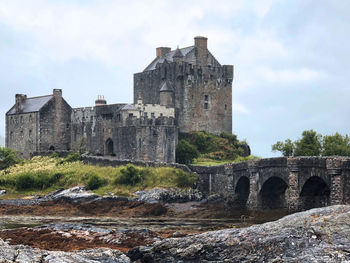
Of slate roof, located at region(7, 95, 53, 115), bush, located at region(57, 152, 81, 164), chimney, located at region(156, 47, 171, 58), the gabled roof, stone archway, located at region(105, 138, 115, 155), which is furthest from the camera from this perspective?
chimney, located at region(156, 47, 171, 58)

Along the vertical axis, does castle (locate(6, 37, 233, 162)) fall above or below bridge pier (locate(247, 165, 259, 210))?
above

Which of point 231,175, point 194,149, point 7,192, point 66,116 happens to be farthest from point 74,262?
point 66,116

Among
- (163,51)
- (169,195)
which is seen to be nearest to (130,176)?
(169,195)

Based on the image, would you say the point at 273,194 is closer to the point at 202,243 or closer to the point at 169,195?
the point at 169,195

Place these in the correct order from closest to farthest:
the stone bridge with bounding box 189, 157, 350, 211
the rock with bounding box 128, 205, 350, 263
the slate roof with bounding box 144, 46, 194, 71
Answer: the rock with bounding box 128, 205, 350, 263 < the stone bridge with bounding box 189, 157, 350, 211 < the slate roof with bounding box 144, 46, 194, 71

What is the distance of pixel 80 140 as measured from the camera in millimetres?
71750

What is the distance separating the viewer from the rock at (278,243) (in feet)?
65.4

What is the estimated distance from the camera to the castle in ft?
220

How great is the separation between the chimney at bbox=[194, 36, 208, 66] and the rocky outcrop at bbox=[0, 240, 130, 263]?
48.5 metres

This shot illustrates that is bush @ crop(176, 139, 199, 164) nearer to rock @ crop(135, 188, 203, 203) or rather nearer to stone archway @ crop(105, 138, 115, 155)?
stone archway @ crop(105, 138, 115, 155)

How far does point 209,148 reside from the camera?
66625 mm

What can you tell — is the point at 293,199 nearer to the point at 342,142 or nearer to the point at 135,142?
the point at 342,142

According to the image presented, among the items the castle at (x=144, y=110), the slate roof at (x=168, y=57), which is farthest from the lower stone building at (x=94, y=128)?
the slate roof at (x=168, y=57)

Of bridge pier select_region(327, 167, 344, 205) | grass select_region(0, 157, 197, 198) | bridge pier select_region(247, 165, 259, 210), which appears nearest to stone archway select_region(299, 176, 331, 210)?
bridge pier select_region(327, 167, 344, 205)
